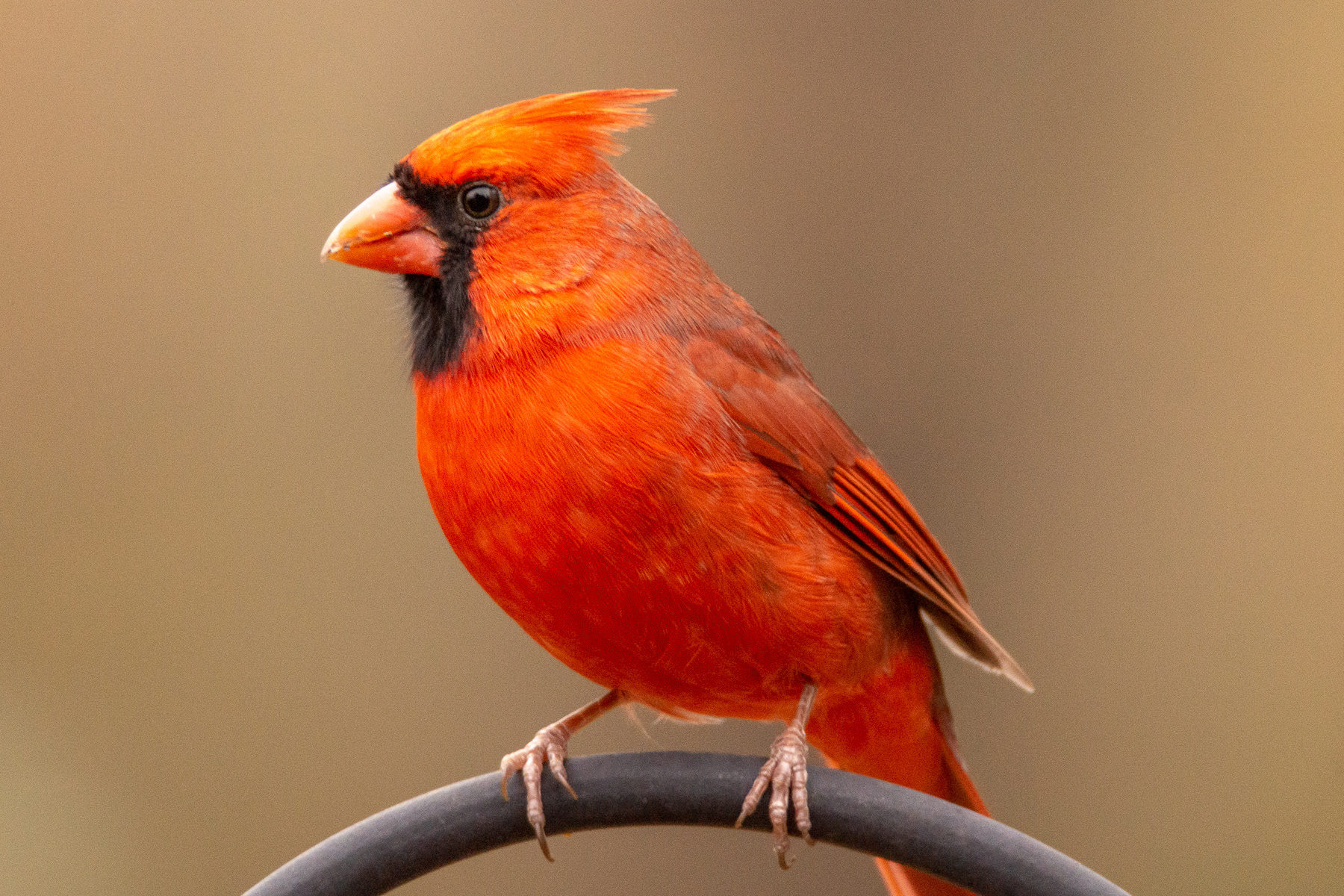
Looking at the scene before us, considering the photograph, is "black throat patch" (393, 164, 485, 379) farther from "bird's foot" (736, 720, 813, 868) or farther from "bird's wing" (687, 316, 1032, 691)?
"bird's foot" (736, 720, 813, 868)

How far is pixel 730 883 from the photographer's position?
3.93m

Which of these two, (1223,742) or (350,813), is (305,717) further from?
(1223,742)

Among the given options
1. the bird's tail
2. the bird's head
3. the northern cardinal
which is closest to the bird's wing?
the northern cardinal

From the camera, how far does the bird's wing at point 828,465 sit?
2129 millimetres

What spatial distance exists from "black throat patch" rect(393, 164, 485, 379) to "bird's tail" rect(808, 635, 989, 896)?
79 cm

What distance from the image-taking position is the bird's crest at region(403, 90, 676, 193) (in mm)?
2102

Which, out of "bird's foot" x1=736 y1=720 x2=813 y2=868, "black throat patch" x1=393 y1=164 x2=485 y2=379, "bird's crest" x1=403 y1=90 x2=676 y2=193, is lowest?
"bird's foot" x1=736 y1=720 x2=813 y2=868

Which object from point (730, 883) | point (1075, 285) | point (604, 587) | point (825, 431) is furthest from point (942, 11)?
point (604, 587)

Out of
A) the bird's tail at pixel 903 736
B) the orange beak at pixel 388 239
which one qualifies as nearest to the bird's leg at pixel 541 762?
the bird's tail at pixel 903 736

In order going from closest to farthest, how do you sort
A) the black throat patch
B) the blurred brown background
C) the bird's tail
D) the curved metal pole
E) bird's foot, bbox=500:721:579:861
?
the curved metal pole
bird's foot, bbox=500:721:579:861
the black throat patch
the bird's tail
the blurred brown background

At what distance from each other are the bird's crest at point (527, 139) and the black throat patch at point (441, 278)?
3 centimetres

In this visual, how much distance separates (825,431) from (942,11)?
84.2 inches

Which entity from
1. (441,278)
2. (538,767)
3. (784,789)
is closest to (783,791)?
(784,789)

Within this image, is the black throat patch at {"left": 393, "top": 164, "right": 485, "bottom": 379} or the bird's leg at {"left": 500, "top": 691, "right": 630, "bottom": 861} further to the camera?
the black throat patch at {"left": 393, "top": 164, "right": 485, "bottom": 379}
